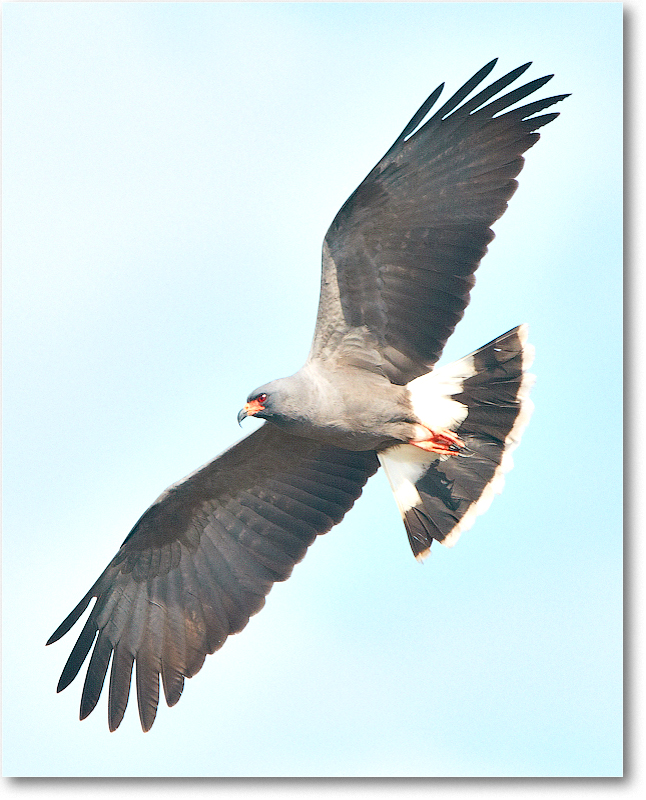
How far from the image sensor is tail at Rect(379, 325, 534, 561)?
22.1 feet

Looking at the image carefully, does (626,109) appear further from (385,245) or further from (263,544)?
(263,544)

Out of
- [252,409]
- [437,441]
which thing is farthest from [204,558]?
[437,441]

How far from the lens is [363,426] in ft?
21.9

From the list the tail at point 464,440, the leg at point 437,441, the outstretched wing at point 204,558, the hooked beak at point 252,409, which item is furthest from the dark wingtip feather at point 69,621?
the leg at point 437,441

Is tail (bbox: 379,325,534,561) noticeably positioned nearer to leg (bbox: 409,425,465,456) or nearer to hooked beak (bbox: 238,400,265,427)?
leg (bbox: 409,425,465,456)

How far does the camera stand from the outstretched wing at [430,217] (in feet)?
20.9

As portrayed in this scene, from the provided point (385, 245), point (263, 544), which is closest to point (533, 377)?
point (385, 245)

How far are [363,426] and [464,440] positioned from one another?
684 millimetres

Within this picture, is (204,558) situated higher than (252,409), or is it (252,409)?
(252,409)

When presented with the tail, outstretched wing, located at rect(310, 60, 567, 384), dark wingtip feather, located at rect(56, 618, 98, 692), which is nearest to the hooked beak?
outstretched wing, located at rect(310, 60, 567, 384)

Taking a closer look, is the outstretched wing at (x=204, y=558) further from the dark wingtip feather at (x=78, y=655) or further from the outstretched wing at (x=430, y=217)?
the outstretched wing at (x=430, y=217)

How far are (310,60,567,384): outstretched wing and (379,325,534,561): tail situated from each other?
312 millimetres

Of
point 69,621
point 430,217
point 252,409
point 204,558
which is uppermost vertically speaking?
point 430,217

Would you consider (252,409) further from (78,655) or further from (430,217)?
(78,655)
